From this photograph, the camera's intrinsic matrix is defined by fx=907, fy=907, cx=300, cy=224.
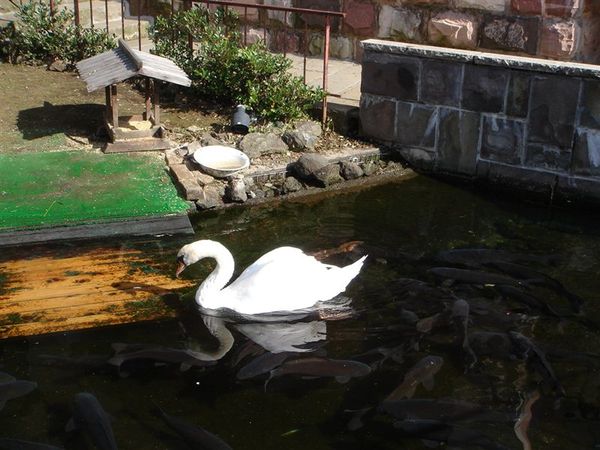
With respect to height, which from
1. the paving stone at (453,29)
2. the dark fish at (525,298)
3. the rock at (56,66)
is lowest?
the dark fish at (525,298)

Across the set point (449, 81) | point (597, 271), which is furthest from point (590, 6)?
point (597, 271)

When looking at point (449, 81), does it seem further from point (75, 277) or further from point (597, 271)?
point (75, 277)

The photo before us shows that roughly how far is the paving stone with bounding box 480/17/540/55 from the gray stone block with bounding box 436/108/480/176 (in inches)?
69.1

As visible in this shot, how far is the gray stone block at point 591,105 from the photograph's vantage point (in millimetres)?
8203

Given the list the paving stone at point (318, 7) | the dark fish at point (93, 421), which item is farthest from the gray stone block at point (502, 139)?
the dark fish at point (93, 421)

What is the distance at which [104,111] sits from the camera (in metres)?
9.73

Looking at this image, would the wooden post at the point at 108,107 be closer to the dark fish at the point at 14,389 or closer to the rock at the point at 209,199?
the rock at the point at 209,199

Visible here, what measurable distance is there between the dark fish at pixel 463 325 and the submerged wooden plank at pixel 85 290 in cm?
195

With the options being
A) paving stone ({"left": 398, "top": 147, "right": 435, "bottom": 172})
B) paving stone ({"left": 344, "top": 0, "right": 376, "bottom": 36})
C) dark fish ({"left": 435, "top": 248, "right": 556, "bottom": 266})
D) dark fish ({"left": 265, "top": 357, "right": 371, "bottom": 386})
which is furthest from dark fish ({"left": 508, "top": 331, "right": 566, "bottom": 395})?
paving stone ({"left": 344, "top": 0, "right": 376, "bottom": 36})

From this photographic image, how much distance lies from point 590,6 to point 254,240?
4981 millimetres

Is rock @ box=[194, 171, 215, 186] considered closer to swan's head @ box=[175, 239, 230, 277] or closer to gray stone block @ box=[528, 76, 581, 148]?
swan's head @ box=[175, 239, 230, 277]

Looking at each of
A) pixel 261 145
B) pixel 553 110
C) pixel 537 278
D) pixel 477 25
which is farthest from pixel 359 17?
pixel 537 278

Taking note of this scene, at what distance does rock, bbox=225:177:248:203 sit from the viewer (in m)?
8.13

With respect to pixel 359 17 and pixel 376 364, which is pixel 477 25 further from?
pixel 376 364
